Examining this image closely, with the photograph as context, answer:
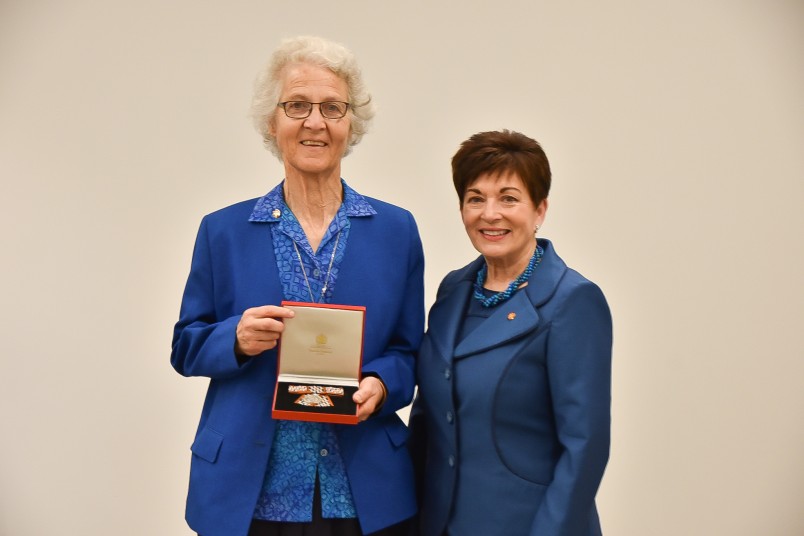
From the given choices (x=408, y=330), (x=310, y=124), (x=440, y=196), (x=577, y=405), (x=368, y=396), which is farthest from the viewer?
(x=440, y=196)

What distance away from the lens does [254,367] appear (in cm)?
178

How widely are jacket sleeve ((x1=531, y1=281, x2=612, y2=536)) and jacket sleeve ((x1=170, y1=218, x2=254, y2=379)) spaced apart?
2.27 feet

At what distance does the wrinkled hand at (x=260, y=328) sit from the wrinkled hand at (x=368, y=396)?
0.70ft

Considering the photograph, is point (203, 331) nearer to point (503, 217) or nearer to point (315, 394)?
point (315, 394)

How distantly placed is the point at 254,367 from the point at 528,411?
629 mm

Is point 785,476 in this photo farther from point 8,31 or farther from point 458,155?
point 8,31

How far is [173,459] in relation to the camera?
3.16 metres

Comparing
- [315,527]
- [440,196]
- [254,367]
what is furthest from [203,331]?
[440,196]

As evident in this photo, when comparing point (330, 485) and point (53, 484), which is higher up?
point (330, 485)

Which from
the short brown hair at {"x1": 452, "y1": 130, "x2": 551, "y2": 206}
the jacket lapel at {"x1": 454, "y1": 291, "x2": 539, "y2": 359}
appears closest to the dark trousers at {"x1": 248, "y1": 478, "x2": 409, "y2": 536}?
the jacket lapel at {"x1": 454, "y1": 291, "x2": 539, "y2": 359}

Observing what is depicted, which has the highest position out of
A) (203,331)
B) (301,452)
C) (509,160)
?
(509,160)

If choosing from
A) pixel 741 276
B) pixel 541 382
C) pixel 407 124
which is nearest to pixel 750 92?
pixel 741 276

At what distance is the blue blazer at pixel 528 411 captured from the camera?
5.23ft

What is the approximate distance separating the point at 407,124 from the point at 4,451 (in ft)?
6.93
